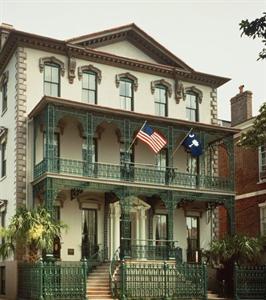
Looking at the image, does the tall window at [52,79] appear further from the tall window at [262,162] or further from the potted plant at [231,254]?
the tall window at [262,162]

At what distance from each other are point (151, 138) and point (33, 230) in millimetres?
7316

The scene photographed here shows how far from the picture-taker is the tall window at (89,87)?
103 feet

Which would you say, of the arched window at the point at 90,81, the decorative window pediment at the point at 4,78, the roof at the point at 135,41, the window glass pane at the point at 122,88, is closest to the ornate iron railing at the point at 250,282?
the window glass pane at the point at 122,88

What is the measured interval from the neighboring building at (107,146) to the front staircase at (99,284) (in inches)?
47.5

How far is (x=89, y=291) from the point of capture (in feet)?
85.7

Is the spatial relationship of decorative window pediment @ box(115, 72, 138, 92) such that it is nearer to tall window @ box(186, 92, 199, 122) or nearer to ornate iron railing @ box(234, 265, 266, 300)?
tall window @ box(186, 92, 199, 122)

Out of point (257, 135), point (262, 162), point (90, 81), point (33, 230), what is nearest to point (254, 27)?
point (257, 135)

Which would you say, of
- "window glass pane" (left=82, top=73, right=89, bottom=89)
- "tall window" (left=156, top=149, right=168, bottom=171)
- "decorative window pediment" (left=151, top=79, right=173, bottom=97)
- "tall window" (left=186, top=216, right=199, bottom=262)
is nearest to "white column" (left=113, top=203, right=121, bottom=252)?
"tall window" (left=156, top=149, right=168, bottom=171)

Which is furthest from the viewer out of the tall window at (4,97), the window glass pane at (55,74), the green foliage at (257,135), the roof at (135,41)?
the tall window at (4,97)

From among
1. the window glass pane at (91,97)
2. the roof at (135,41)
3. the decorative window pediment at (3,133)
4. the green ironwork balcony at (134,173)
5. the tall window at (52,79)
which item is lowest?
the green ironwork balcony at (134,173)

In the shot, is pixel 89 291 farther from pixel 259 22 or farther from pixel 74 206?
pixel 259 22

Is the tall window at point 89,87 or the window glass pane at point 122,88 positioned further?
the window glass pane at point 122,88

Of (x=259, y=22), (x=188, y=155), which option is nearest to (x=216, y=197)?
(x=188, y=155)

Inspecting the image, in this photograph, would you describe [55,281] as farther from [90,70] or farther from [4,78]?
[4,78]
